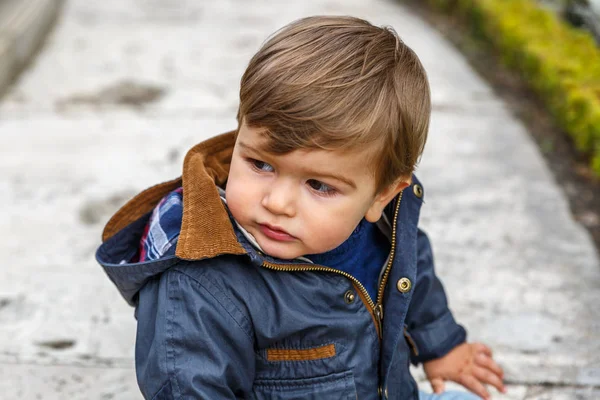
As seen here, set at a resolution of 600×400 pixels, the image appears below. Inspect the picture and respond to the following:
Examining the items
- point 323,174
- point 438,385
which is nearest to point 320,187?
point 323,174

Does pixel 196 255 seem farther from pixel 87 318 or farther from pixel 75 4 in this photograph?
pixel 75 4

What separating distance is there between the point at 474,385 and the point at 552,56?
2.36 metres

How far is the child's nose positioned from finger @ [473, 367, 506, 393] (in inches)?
34.3

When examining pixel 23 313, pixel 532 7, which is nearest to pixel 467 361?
pixel 23 313

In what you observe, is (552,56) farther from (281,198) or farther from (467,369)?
(281,198)

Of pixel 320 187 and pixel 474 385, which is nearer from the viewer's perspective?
pixel 320 187

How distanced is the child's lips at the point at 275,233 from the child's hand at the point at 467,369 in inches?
28.7

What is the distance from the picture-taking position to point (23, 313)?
7.70ft

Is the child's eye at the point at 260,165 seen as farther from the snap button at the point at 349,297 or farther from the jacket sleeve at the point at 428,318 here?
the jacket sleeve at the point at 428,318

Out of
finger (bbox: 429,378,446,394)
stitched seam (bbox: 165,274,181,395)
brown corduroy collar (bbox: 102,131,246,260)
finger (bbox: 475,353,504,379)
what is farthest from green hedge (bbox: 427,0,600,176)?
stitched seam (bbox: 165,274,181,395)

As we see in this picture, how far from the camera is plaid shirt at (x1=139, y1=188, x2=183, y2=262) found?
1461 millimetres

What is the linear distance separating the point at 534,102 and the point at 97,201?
2.33m

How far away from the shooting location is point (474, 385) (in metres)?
1.97

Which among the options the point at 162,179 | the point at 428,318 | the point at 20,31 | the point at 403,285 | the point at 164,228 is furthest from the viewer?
the point at 20,31
